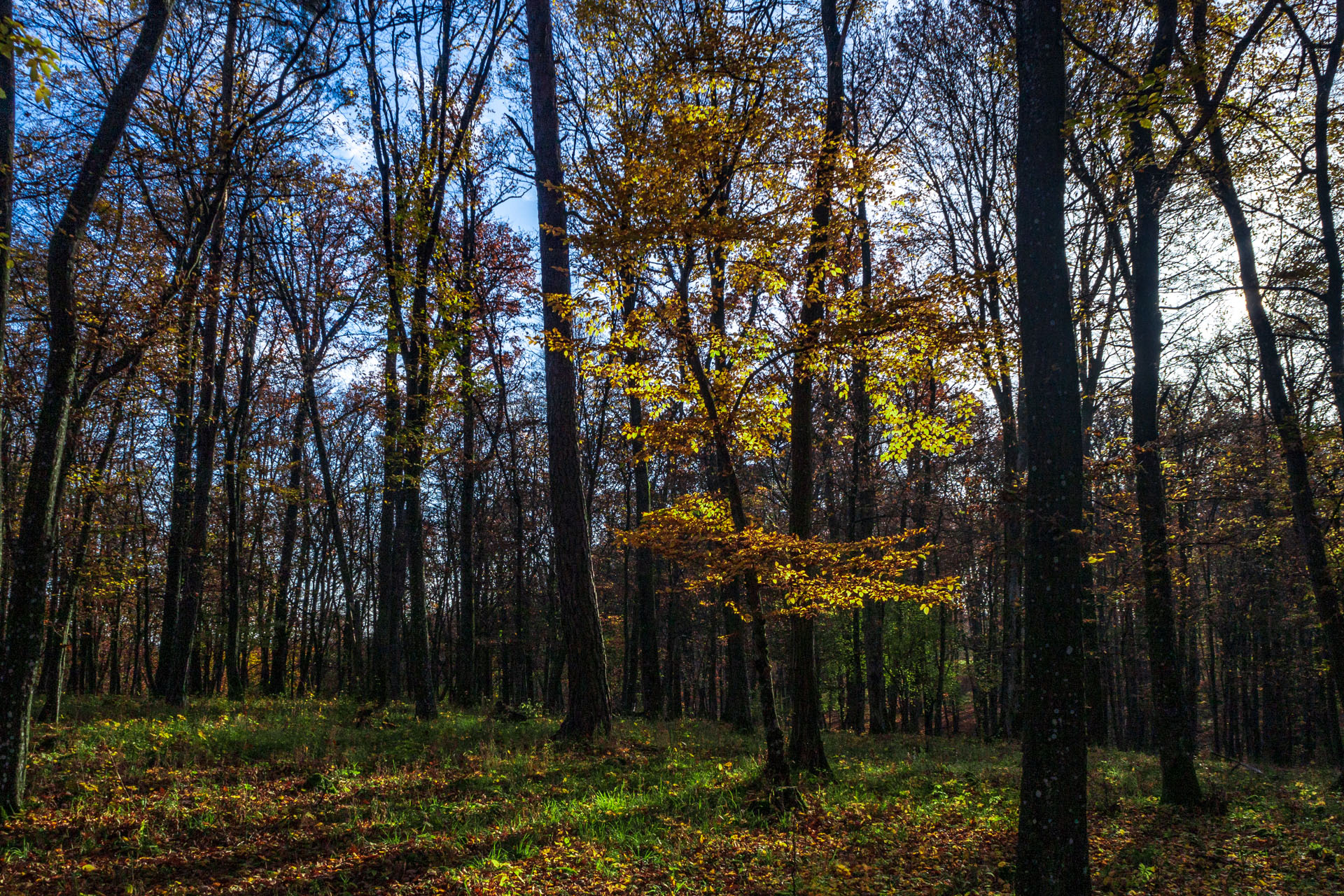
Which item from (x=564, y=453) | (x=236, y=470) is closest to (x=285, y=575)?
(x=236, y=470)

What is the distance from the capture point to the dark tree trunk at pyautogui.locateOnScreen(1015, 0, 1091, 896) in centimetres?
442

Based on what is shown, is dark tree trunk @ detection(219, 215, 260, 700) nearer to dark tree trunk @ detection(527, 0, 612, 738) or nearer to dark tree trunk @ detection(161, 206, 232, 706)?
dark tree trunk @ detection(161, 206, 232, 706)

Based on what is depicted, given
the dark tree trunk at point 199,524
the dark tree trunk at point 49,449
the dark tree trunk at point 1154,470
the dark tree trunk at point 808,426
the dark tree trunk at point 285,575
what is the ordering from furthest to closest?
the dark tree trunk at point 285,575
the dark tree trunk at point 199,524
the dark tree trunk at point 808,426
the dark tree trunk at point 1154,470
the dark tree trunk at point 49,449

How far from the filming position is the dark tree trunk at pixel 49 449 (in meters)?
5.81

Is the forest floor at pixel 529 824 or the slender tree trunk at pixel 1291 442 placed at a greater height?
the slender tree trunk at pixel 1291 442

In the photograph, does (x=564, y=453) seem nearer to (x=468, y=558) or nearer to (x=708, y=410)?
(x=708, y=410)

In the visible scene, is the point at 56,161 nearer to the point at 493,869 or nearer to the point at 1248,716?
the point at 493,869

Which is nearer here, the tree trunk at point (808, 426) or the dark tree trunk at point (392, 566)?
the tree trunk at point (808, 426)

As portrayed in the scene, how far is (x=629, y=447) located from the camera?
62.9 feet

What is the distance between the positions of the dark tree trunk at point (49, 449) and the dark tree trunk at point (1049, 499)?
860 centimetres

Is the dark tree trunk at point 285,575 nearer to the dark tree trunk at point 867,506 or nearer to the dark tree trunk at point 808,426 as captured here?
the dark tree trunk at point 808,426

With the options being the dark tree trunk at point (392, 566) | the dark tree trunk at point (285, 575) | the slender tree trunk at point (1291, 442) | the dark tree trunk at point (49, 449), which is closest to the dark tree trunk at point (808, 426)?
the slender tree trunk at point (1291, 442)

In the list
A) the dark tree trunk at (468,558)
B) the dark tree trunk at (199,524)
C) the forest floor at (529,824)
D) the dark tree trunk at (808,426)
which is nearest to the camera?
the forest floor at (529,824)

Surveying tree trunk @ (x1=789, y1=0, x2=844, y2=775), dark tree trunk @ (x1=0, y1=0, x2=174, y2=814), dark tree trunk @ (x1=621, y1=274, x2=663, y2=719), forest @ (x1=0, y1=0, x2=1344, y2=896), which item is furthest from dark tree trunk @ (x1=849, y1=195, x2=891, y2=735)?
dark tree trunk @ (x1=0, y1=0, x2=174, y2=814)
